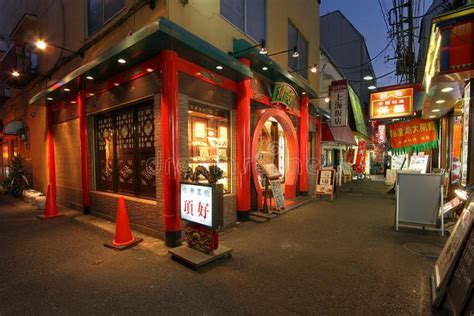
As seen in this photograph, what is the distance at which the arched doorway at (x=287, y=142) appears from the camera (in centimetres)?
747

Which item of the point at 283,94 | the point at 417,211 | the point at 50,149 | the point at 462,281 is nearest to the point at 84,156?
the point at 50,149

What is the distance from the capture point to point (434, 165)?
38.1 feet

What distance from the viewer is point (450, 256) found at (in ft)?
10.1

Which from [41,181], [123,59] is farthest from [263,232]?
[41,181]

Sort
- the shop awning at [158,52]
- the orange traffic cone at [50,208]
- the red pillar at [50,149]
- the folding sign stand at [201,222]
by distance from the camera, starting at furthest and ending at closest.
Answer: the red pillar at [50,149] → the orange traffic cone at [50,208] → the shop awning at [158,52] → the folding sign stand at [201,222]

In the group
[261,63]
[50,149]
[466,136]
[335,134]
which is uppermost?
[261,63]

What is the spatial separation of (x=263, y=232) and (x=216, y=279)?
247 cm

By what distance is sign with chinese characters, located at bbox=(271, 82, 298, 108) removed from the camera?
8039 mm

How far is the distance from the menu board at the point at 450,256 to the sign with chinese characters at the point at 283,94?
5835mm

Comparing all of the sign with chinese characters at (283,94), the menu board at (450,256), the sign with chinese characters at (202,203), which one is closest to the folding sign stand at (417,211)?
the menu board at (450,256)

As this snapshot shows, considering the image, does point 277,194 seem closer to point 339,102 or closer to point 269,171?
point 269,171

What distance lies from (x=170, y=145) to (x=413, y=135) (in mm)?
10605

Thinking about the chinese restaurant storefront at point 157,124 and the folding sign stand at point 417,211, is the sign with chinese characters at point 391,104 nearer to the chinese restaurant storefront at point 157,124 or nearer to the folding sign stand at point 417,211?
the chinese restaurant storefront at point 157,124

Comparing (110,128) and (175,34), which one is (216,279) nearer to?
(175,34)
